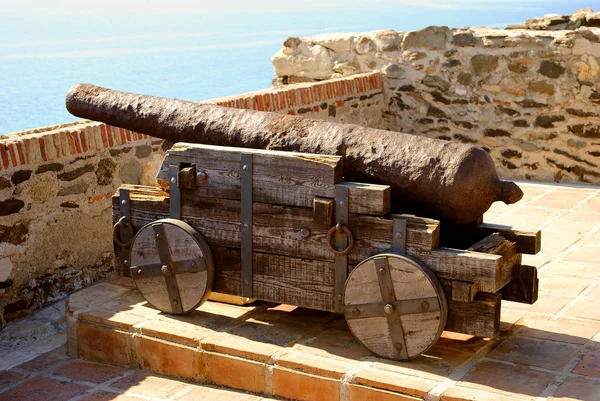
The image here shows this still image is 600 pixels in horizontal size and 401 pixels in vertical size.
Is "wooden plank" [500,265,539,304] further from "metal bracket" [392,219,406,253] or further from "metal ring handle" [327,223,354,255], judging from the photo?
"metal ring handle" [327,223,354,255]

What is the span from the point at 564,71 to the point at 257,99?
2.83 metres

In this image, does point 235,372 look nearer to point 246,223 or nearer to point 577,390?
point 246,223

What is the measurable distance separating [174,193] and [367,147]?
3.34 feet

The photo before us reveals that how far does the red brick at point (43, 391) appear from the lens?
13.1 ft

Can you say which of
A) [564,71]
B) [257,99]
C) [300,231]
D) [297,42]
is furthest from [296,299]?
[297,42]

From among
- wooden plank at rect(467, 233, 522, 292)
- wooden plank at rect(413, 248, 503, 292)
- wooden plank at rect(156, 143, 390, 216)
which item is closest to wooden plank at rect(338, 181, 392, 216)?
wooden plank at rect(156, 143, 390, 216)

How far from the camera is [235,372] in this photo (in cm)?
397

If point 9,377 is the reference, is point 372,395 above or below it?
above

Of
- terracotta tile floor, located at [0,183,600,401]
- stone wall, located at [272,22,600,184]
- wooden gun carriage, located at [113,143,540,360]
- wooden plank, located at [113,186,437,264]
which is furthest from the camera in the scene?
stone wall, located at [272,22,600,184]

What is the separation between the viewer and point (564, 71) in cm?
763

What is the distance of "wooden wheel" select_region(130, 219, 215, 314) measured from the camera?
421 centimetres

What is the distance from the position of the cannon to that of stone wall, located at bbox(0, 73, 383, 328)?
0.64 metres

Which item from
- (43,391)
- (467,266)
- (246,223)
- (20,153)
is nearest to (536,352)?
(467,266)

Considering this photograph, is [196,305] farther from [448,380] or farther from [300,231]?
[448,380]
